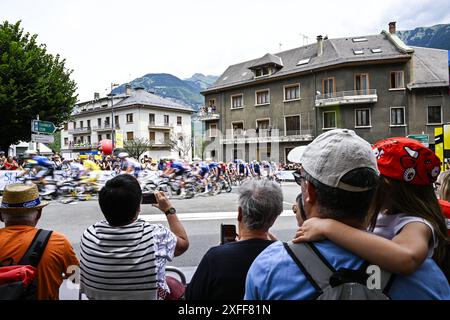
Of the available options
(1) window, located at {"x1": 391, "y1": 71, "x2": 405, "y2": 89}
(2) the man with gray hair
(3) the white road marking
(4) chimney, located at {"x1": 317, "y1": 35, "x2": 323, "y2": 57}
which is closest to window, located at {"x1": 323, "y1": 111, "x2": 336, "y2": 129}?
(1) window, located at {"x1": 391, "y1": 71, "x2": 405, "y2": 89}

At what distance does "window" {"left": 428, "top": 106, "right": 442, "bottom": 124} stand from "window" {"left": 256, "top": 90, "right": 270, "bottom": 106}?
1501 centimetres

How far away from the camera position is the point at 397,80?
28.6 meters

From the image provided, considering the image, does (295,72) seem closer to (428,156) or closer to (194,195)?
(194,195)

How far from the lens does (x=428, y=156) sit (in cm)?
140

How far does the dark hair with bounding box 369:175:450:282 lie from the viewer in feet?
4.32

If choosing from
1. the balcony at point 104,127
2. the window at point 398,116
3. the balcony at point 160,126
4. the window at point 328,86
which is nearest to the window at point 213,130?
the window at point 328,86

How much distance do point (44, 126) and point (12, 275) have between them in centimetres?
1090

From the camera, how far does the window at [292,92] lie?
3266 cm

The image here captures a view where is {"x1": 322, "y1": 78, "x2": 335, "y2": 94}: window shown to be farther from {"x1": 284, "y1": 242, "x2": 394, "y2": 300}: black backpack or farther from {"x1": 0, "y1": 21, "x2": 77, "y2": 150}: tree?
{"x1": 284, "y1": 242, "x2": 394, "y2": 300}: black backpack

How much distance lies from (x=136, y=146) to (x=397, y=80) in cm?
3526

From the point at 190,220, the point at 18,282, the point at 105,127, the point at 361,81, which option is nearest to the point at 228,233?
the point at 18,282

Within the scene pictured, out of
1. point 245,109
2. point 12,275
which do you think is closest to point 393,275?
point 12,275

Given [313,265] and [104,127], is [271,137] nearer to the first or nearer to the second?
[104,127]

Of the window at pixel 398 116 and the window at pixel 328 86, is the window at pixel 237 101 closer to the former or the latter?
the window at pixel 328 86
